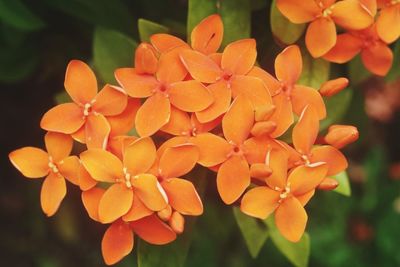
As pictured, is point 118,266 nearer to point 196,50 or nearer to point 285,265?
point 285,265

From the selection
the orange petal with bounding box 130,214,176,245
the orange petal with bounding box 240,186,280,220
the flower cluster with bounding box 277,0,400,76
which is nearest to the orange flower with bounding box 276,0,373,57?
the flower cluster with bounding box 277,0,400,76

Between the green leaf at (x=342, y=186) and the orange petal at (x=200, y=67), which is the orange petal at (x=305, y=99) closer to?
the orange petal at (x=200, y=67)

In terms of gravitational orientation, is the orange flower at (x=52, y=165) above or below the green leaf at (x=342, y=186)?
above

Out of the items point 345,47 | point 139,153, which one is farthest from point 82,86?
point 345,47

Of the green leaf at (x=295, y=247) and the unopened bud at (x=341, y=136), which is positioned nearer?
the unopened bud at (x=341, y=136)

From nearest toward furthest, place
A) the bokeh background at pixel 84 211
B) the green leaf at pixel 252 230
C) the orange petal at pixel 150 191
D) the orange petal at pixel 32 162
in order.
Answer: the orange petal at pixel 150 191 < the orange petal at pixel 32 162 < the green leaf at pixel 252 230 < the bokeh background at pixel 84 211

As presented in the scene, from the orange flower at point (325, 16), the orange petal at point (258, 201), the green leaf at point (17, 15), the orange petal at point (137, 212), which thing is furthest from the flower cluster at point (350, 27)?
the green leaf at point (17, 15)

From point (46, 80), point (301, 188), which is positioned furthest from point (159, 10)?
point (301, 188)

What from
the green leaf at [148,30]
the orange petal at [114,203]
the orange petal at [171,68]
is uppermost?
the orange petal at [171,68]
